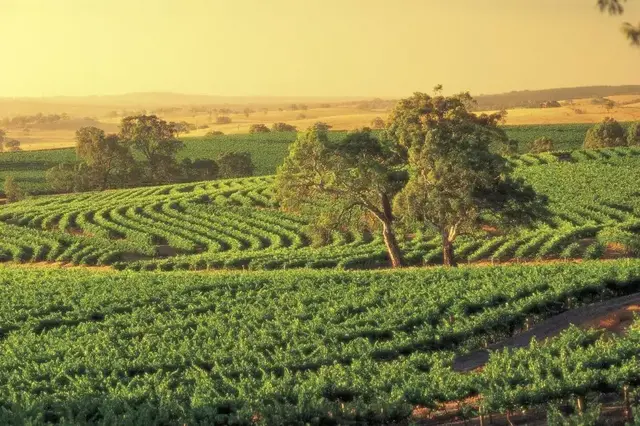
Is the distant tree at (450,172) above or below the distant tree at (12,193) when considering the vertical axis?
above

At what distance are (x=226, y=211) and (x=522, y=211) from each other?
125 ft

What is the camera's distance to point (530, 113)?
19088cm

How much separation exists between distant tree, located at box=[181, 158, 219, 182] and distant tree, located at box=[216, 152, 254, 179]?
2.42 metres

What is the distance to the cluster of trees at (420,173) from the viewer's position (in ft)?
128

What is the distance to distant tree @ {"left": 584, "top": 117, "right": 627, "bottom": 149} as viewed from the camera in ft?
363

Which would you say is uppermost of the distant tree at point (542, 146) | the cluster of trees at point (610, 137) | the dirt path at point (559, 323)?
the cluster of trees at point (610, 137)

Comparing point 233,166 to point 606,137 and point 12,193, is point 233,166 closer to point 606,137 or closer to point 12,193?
point 12,193

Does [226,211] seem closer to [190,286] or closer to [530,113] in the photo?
[190,286]

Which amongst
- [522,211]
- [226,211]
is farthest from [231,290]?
[226,211]

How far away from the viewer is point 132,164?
112m

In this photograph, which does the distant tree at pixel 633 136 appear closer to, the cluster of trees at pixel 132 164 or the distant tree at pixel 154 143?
the cluster of trees at pixel 132 164

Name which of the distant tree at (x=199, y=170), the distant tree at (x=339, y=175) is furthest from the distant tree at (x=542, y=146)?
the distant tree at (x=339, y=175)

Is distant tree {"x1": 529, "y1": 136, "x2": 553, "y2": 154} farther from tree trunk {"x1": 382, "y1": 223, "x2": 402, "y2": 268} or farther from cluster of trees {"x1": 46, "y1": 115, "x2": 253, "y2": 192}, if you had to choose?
tree trunk {"x1": 382, "y1": 223, "x2": 402, "y2": 268}

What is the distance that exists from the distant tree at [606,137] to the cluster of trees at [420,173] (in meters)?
74.6
